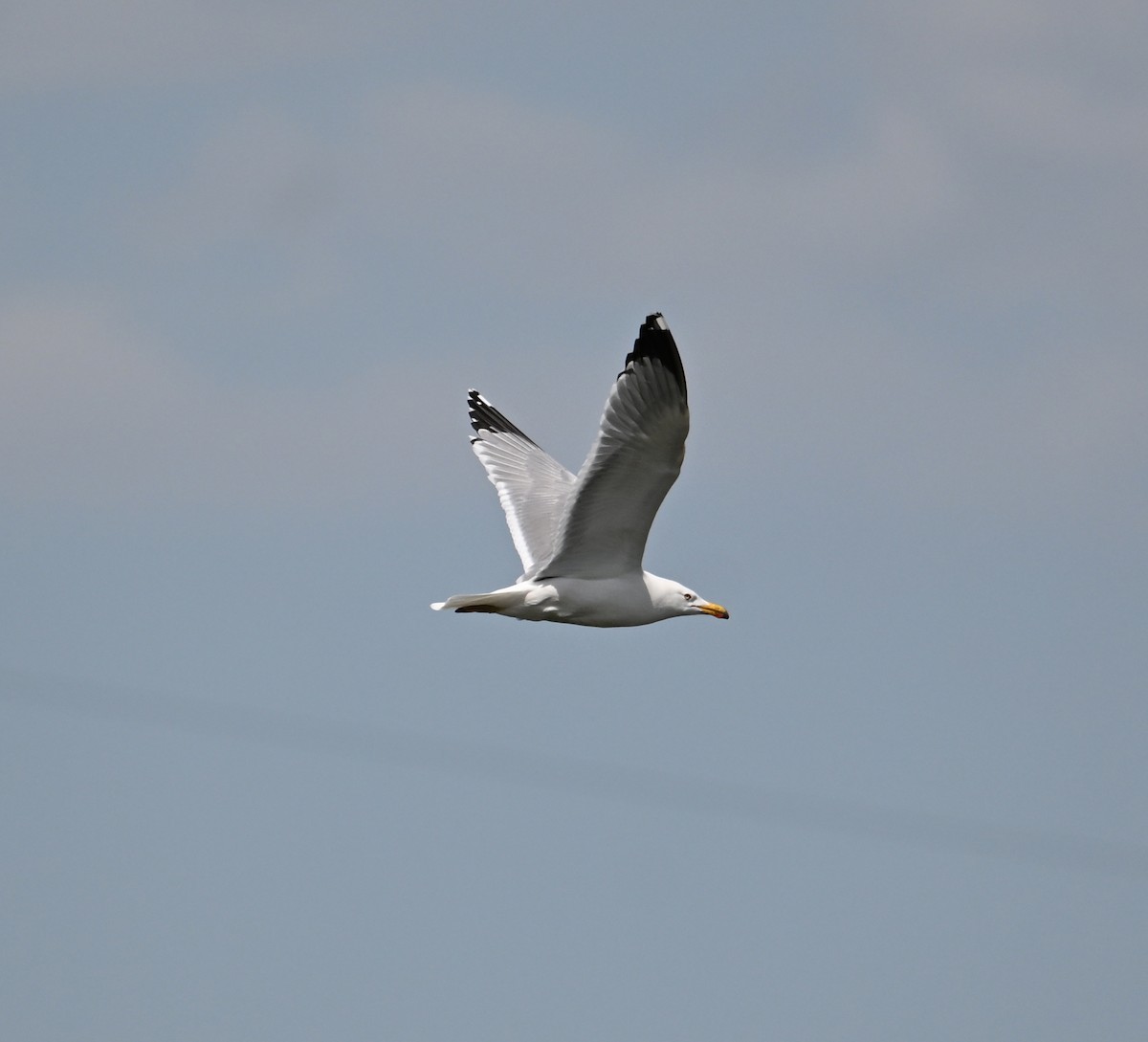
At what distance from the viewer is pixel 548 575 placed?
47.9 ft

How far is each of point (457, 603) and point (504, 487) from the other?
3492mm

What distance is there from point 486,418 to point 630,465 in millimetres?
6047

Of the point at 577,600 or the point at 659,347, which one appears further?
the point at 577,600

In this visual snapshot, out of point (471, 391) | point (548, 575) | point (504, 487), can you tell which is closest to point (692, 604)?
point (548, 575)

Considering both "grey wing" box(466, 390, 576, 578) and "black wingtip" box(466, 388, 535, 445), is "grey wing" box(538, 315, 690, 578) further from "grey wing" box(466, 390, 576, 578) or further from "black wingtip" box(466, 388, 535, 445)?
"black wingtip" box(466, 388, 535, 445)

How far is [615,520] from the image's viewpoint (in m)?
14.1

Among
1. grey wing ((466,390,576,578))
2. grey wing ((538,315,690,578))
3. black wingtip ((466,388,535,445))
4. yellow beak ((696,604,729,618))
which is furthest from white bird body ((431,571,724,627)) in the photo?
black wingtip ((466,388,535,445))

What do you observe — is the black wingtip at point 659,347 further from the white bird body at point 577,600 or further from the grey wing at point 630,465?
the white bird body at point 577,600

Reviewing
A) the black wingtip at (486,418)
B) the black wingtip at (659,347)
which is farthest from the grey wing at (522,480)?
the black wingtip at (659,347)

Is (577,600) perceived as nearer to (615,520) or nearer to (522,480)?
(615,520)

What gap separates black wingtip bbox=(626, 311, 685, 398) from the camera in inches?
510

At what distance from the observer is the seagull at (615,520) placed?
42.7 ft

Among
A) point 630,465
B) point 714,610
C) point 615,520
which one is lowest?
point 714,610

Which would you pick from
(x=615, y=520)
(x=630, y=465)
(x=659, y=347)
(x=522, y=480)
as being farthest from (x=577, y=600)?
(x=522, y=480)
